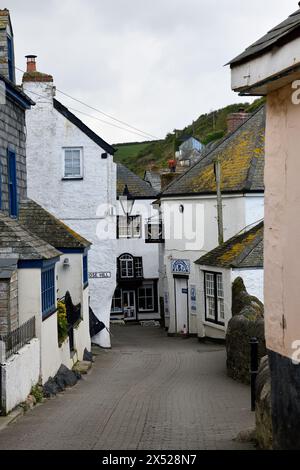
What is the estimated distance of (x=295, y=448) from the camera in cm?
789

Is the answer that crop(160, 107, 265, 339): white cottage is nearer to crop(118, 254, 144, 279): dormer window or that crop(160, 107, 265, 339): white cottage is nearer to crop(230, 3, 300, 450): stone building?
crop(118, 254, 144, 279): dormer window

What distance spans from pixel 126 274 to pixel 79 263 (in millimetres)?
23451

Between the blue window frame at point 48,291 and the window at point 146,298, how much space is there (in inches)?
1154

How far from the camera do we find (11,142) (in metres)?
20.4

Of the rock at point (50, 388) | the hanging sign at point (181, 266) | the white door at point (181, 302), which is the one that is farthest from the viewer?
the white door at point (181, 302)

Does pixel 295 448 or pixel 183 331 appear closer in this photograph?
pixel 295 448

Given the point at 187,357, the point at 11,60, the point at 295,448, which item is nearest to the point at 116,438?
the point at 295,448

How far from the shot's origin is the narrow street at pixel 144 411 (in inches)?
458

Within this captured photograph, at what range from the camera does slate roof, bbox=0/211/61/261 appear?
1705 cm

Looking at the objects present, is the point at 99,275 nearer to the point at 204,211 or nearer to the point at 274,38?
the point at 204,211

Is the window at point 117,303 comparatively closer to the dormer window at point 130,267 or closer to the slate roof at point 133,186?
the dormer window at point 130,267

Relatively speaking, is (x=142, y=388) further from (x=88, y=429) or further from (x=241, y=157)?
(x=241, y=157)

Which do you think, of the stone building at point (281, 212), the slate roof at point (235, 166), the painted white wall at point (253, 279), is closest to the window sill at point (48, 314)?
the painted white wall at point (253, 279)

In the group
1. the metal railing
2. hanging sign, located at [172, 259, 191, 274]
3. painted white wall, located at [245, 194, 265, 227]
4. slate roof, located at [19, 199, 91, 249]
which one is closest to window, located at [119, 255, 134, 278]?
hanging sign, located at [172, 259, 191, 274]
